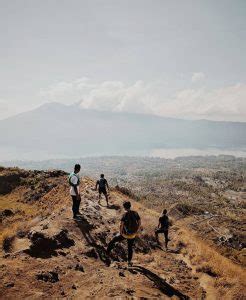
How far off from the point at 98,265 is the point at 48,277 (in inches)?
101

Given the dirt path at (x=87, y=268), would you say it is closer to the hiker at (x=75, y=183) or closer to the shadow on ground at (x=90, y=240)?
the shadow on ground at (x=90, y=240)

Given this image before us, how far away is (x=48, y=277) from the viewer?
383 inches

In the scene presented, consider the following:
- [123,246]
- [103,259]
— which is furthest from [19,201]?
[103,259]

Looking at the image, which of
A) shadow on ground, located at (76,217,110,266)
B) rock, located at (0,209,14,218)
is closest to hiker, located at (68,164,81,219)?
shadow on ground, located at (76,217,110,266)

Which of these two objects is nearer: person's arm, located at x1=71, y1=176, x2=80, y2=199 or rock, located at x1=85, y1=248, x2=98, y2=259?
rock, located at x1=85, y1=248, x2=98, y2=259

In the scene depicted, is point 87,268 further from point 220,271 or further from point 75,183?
point 220,271

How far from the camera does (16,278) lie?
Result: 923cm

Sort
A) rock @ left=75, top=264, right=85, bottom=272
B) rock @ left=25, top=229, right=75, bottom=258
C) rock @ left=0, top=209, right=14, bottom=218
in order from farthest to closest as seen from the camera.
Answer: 1. rock @ left=0, top=209, right=14, bottom=218
2. rock @ left=25, top=229, right=75, bottom=258
3. rock @ left=75, top=264, right=85, bottom=272

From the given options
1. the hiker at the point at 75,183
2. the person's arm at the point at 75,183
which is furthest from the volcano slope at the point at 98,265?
the person's arm at the point at 75,183

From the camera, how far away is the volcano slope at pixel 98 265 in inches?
369

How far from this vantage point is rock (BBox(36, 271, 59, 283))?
963cm

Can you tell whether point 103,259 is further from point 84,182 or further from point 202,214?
point 202,214

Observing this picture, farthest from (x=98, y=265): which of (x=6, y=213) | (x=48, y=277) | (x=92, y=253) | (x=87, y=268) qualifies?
(x=6, y=213)

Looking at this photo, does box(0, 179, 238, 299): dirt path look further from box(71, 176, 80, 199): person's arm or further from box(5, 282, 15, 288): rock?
box(71, 176, 80, 199): person's arm
